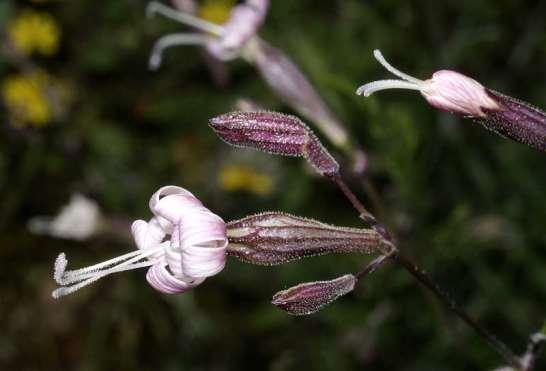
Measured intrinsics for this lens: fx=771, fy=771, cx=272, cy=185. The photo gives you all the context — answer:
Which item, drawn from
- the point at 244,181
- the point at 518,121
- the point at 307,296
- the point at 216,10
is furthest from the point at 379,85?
the point at 216,10

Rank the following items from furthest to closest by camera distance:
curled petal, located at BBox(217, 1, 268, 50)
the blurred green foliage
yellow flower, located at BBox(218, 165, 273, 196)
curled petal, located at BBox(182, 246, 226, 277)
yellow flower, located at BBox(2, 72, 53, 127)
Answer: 1. yellow flower, located at BBox(218, 165, 273, 196)
2. yellow flower, located at BBox(2, 72, 53, 127)
3. the blurred green foliage
4. curled petal, located at BBox(217, 1, 268, 50)
5. curled petal, located at BBox(182, 246, 226, 277)

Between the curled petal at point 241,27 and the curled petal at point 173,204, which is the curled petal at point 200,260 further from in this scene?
the curled petal at point 241,27

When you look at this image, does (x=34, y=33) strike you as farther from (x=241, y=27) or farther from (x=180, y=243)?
(x=180, y=243)

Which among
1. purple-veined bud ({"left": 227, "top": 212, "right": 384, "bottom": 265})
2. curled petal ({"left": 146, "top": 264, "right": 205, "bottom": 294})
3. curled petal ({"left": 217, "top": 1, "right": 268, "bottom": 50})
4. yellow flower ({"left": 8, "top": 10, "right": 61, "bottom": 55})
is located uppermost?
curled petal ({"left": 217, "top": 1, "right": 268, "bottom": 50})

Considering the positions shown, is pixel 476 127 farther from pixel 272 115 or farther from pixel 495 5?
pixel 272 115

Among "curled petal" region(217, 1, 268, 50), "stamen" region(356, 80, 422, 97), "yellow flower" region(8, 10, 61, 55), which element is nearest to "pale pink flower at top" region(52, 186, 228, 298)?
"stamen" region(356, 80, 422, 97)

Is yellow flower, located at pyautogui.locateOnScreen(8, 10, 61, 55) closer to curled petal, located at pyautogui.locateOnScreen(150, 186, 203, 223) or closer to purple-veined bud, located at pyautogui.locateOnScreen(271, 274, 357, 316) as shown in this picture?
curled petal, located at pyautogui.locateOnScreen(150, 186, 203, 223)
